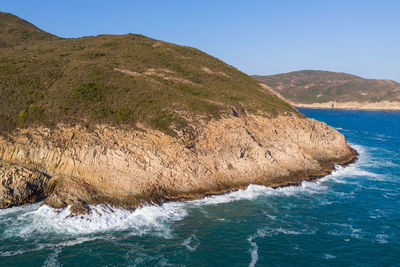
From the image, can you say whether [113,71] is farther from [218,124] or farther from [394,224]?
[394,224]

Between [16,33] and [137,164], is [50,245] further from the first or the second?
[16,33]

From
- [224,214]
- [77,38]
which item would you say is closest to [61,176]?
[224,214]

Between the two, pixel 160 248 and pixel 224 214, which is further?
pixel 224 214

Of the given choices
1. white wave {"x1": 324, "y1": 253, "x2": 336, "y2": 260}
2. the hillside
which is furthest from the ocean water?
the hillside

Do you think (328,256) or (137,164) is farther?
(137,164)

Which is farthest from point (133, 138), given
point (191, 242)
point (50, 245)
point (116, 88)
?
point (191, 242)

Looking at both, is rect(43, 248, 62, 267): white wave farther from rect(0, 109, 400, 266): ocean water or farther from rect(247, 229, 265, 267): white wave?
rect(247, 229, 265, 267): white wave

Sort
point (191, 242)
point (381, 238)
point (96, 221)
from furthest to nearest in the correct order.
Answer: point (96, 221)
point (381, 238)
point (191, 242)
